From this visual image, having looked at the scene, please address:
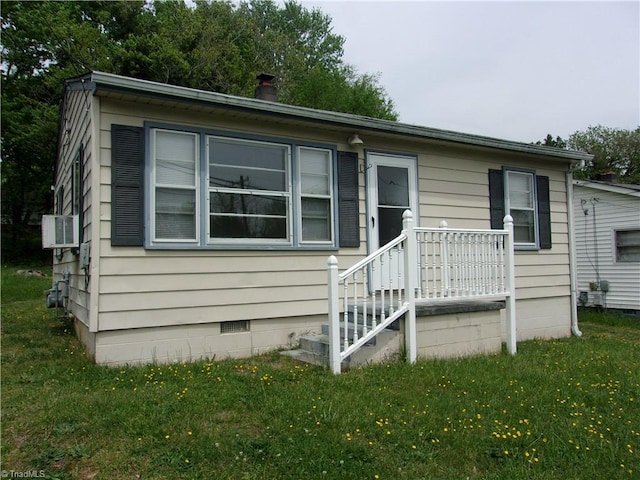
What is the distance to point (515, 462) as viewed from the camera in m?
3.18

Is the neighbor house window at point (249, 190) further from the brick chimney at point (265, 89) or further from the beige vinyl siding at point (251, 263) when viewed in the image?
the brick chimney at point (265, 89)

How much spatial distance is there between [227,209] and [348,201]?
169 cm

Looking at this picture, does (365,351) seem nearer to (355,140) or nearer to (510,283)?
(510,283)

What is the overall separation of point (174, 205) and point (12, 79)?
69.5ft

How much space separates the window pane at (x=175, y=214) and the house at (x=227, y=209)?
0.04 ft

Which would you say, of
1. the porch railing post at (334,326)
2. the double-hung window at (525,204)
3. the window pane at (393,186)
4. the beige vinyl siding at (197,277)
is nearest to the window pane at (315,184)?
the beige vinyl siding at (197,277)

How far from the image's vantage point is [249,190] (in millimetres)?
6016

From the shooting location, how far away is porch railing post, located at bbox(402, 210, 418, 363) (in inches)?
214

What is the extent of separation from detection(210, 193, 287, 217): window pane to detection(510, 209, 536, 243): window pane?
4.34 metres

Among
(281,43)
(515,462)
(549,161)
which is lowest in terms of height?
(515,462)

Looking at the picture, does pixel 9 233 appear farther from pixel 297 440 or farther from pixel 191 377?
pixel 297 440

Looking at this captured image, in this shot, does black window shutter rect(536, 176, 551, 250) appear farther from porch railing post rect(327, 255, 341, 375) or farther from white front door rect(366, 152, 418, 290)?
porch railing post rect(327, 255, 341, 375)

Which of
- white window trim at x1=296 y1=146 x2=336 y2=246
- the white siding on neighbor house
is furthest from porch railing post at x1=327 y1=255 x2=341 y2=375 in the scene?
the white siding on neighbor house

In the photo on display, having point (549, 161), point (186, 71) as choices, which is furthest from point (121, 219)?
point (186, 71)
